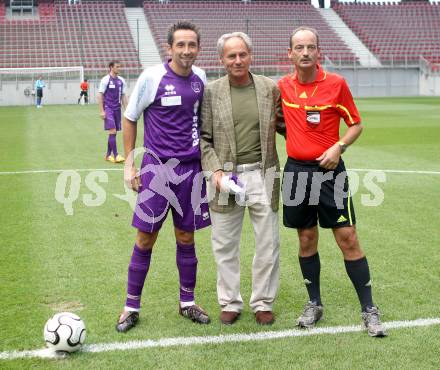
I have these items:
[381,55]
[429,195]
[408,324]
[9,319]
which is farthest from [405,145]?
[381,55]

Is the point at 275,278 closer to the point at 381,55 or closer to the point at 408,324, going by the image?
the point at 408,324

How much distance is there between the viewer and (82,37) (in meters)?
42.1

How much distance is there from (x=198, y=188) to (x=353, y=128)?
1121mm

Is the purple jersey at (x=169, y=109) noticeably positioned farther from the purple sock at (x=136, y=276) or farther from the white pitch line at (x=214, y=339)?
the white pitch line at (x=214, y=339)

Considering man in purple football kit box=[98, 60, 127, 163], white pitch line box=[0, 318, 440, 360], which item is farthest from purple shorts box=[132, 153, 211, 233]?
man in purple football kit box=[98, 60, 127, 163]

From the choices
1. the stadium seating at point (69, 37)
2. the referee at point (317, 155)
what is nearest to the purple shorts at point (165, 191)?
the referee at point (317, 155)

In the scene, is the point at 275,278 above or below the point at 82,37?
below

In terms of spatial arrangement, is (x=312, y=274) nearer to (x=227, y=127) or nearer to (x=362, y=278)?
(x=362, y=278)

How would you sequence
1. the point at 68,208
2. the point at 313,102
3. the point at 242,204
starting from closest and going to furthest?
the point at 313,102 < the point at 242,204 < the point at 68,208

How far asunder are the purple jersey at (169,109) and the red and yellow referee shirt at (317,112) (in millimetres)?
639

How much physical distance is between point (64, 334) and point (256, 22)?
45.2 m

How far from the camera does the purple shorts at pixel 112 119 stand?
12797mm

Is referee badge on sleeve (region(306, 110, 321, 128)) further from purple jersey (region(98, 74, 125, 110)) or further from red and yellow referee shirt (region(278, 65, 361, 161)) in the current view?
purple jersey (region(98, 74, 125, 110))

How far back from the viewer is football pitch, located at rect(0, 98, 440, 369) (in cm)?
379
